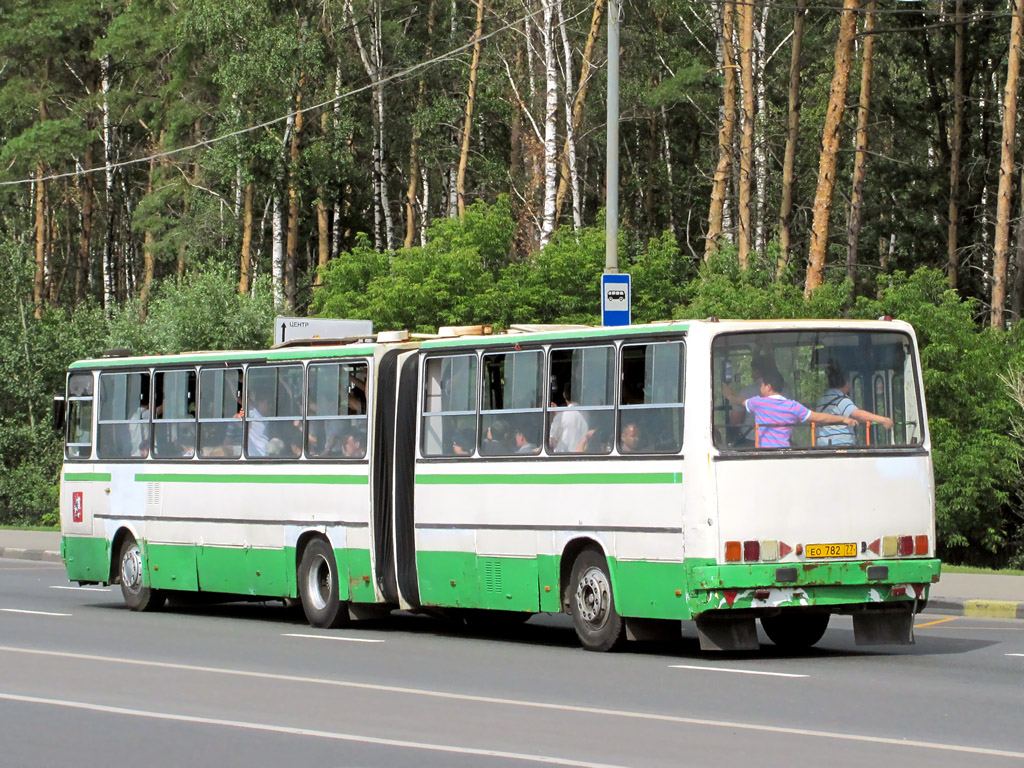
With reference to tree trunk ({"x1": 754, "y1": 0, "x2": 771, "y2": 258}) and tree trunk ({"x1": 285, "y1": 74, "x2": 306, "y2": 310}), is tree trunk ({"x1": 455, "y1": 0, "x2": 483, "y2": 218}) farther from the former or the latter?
tree trunk ({"x1": 754, "y1": 0, "x2": 771, "y2": 258})

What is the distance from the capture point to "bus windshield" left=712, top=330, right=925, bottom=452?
47.9 ft

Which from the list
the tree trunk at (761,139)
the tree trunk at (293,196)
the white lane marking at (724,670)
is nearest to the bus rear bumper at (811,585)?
the white lane marking at (724,670)

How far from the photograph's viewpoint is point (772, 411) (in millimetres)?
14664

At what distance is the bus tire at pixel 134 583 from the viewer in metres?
21.4

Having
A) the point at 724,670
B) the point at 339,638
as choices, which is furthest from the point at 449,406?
the point at 724,670

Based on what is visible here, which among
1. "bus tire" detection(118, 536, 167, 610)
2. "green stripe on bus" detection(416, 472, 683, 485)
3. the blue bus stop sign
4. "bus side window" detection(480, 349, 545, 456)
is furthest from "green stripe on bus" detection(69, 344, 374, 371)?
the blue bus stop sign

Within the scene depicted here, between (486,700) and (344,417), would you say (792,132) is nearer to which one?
(344,417)

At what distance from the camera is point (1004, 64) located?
48719 millimetres

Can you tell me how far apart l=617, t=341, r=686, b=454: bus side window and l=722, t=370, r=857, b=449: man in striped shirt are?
49 cm

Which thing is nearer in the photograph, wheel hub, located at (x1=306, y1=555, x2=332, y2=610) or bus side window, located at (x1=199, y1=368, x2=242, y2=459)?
wheel hub, located at (x1=306, y1=555, x2=332, y2=610)

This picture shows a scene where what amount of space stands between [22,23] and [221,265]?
24481 millimetres

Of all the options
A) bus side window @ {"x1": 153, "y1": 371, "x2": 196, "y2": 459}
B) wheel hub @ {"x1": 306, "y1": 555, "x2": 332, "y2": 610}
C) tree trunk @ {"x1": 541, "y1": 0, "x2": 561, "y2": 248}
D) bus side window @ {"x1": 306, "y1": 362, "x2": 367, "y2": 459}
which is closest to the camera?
bus side window @ {"x1": 306, "y1": 362, "x2": 367, "y2": 459}

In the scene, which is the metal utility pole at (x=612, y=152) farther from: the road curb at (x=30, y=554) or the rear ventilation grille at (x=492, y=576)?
the road curb at (x=30, y=554)

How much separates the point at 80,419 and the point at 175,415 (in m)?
2.24
